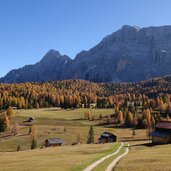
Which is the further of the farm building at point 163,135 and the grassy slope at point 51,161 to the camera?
the farm building at point 163,135

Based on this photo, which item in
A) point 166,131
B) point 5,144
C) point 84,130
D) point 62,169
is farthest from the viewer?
point 84,130

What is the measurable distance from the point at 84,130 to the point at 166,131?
263 feet

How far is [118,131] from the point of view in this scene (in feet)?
602

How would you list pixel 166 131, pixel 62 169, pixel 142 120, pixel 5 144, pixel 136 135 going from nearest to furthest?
pixel 62 169 < pixel 166 131 < pixel 5 144 < pixel 136 135 < pixel 142 120

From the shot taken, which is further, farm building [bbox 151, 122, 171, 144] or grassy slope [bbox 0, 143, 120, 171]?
farm building [bbox 151, 122, 171, 144]

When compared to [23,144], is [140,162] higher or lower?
higher

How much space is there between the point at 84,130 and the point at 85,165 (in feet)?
429

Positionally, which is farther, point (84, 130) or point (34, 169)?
point (84, 130)

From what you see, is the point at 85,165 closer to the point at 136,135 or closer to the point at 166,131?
the point at 166,131

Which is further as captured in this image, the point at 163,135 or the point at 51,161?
the point at 163,135

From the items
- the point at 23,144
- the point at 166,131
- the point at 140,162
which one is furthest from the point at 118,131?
the point at 140,162

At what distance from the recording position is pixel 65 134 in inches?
6703

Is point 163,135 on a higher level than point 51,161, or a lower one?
higher

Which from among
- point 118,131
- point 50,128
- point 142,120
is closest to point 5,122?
point 50,128
